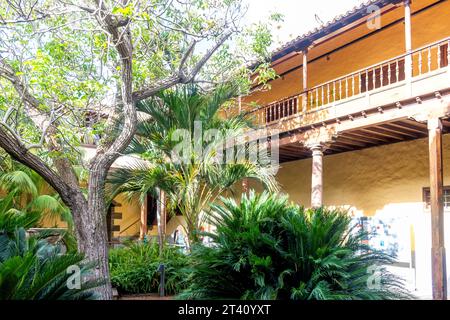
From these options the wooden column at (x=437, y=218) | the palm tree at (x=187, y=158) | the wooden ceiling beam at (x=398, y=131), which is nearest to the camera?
the palm tree at (x=187, y=158)

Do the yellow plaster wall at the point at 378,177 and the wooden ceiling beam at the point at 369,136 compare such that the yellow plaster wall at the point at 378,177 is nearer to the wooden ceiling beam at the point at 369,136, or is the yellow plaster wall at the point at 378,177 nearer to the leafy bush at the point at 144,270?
the wooden ceiling beam at the point at 369,136

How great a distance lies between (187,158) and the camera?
7359mm

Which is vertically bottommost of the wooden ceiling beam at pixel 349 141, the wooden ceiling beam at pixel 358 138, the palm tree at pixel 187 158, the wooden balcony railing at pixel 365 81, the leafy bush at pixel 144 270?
the leafy bush at pixel 144 270

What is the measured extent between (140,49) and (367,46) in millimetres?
6973

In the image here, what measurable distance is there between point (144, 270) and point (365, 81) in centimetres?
759

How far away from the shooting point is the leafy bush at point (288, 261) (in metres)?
4.03

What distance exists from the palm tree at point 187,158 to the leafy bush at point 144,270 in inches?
42.2

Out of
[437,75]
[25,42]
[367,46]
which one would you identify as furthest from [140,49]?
[367,46]

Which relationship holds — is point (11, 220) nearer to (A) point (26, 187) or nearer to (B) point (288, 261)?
(B) point (288, 261)

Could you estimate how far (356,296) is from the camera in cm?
395

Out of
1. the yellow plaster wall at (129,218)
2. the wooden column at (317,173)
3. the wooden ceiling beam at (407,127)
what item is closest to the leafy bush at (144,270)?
the wooden column at (317,173)

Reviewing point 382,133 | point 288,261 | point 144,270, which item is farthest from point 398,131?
point 288,261

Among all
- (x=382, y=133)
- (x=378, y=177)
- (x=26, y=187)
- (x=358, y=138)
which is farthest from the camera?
(x=378, y=177)

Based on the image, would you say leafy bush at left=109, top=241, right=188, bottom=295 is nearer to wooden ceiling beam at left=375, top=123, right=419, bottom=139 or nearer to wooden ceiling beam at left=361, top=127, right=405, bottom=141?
wooden ceiling beam at left=361, top=127, right=405, bottom=141
